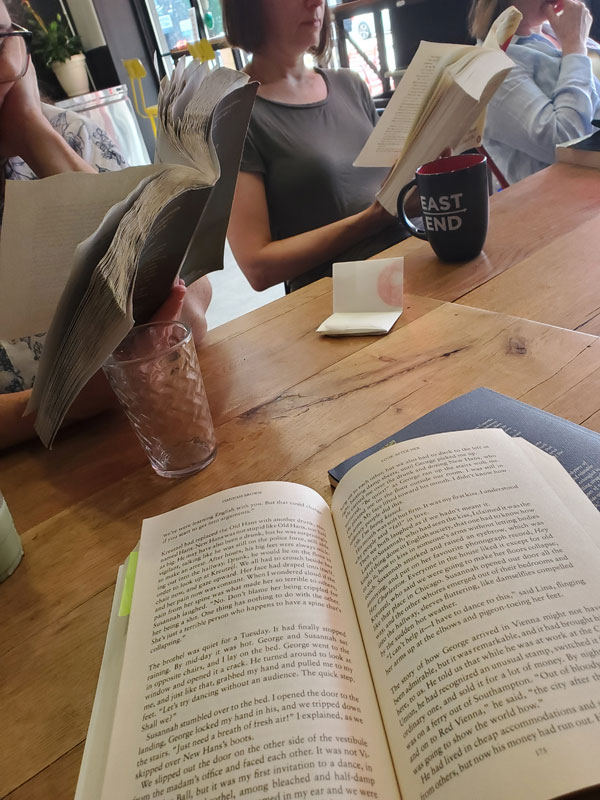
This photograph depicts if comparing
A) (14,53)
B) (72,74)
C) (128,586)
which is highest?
(14,53)

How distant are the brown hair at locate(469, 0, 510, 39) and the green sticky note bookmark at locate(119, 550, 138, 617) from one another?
1935 mm

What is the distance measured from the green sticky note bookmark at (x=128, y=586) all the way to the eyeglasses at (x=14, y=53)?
0.84 m

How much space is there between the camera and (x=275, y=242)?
1.22 meters

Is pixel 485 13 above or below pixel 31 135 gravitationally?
below

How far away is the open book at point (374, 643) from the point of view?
0.28 metres

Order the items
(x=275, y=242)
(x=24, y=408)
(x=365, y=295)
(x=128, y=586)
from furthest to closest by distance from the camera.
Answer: (x=275, y=242), (x=365, y=295), (x=24, y=408), (x=128, y=586)

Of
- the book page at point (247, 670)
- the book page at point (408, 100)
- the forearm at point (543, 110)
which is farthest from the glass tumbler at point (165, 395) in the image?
the forearm at point (543, 110)

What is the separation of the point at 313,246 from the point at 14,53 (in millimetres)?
593

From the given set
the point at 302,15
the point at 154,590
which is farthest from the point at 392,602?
the point at 302,15

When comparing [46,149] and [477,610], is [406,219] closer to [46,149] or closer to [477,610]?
[46,149]

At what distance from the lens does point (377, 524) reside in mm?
417

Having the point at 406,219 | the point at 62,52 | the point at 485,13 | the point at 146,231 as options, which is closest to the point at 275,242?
the point at 406,219

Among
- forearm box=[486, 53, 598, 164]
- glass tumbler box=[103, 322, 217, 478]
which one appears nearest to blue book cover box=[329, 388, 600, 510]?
glass tumbler box=[103, 322, 217, 478]

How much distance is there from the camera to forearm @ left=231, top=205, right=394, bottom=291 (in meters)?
1.16
